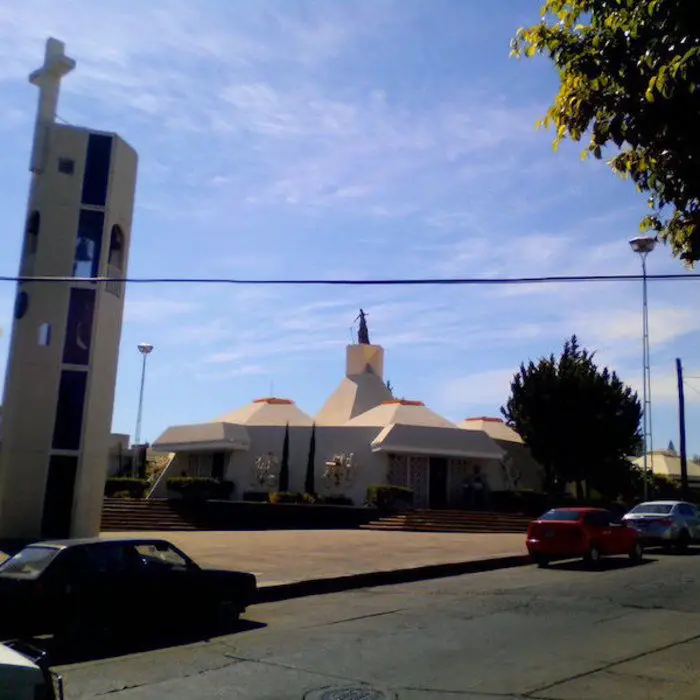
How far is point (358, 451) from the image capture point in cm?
3662

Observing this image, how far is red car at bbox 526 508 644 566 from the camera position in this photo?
60.7 feet

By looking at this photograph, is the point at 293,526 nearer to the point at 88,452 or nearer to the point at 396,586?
the point at 88,452

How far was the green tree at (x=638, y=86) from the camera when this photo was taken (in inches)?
241

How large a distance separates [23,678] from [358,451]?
106ft

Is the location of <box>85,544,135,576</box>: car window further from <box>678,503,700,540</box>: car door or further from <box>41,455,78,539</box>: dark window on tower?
<box>678,503,700,540</box>: car door

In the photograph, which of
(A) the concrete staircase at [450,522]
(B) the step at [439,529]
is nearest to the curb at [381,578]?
(B) the step at [439,529]

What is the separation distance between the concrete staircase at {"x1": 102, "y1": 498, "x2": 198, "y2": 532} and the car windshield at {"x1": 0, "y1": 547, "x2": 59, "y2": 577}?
18.1m

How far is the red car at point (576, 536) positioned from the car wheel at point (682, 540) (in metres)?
4.14

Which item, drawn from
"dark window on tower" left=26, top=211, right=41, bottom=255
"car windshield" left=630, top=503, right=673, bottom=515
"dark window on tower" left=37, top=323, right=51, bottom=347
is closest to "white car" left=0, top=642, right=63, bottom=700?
"dark window on tower" left=37, top=323, right=51, bottom=347

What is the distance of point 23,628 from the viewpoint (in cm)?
986

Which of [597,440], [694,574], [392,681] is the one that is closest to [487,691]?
[392,681]

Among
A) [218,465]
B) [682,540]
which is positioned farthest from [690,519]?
[218,465]

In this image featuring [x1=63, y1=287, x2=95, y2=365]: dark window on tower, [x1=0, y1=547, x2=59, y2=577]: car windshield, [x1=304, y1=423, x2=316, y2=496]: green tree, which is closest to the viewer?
[x1=0, y1=547, x2=59, y2=577]: car windshield

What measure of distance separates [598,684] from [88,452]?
17840mm
